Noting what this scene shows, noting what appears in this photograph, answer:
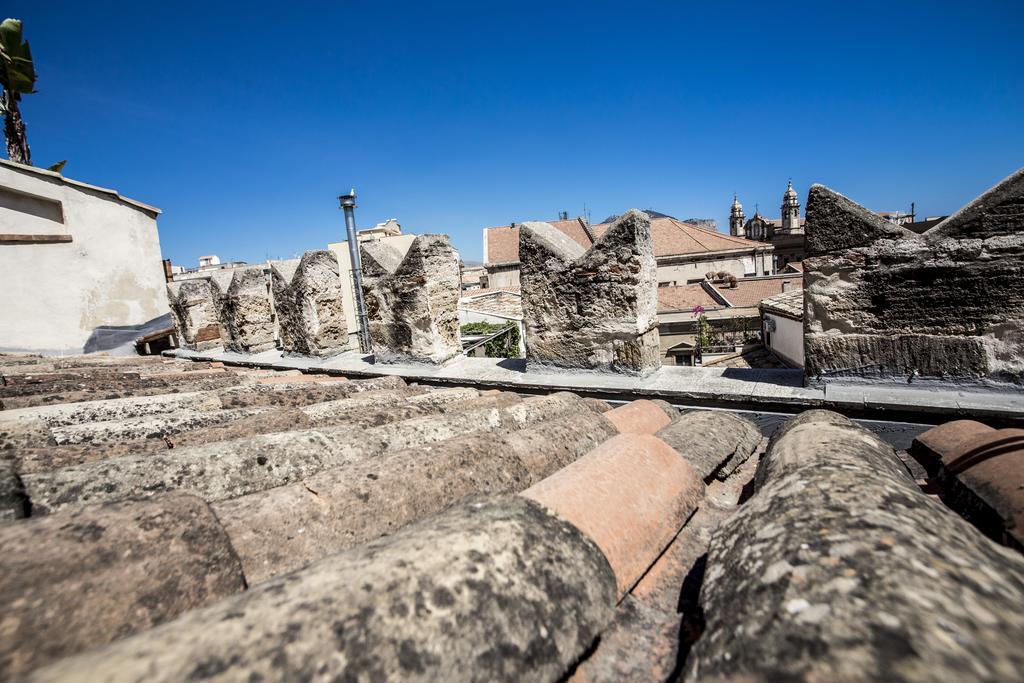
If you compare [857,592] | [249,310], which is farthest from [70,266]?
[857,592]

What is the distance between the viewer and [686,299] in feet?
73.2

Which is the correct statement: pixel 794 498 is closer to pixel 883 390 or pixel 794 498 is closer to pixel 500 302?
pixel 883 390

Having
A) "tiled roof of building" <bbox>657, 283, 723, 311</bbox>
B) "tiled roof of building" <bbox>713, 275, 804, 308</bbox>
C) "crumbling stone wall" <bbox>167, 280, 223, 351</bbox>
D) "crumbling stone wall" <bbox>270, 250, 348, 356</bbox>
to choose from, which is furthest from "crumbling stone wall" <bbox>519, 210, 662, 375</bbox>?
"tiled roof of building" <bbox>713, 275, 804, 308</bbox>

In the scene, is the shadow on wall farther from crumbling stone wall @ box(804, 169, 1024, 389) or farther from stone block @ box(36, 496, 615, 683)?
crumbling stone wall @ box(804, 169, 1024, 389)

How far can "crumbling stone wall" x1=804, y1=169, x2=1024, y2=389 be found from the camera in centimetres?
273

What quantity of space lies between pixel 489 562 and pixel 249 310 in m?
7.31

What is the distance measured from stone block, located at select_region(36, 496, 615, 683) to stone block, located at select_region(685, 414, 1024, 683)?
0.31m

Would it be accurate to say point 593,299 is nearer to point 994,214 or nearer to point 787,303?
point 994,214

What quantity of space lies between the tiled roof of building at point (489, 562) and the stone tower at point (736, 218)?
60.7 meters

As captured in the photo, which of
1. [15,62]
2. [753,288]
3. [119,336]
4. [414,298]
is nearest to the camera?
[414,298]

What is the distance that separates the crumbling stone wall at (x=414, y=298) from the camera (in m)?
4.92

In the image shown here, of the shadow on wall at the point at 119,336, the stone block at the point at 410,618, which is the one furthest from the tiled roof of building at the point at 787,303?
the shadow on wall at the point at 119,336

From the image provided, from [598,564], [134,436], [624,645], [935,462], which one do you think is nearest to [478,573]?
[598,564]

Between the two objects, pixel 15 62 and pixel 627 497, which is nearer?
pixel 627 497
